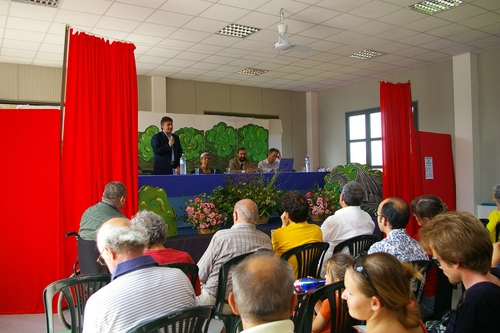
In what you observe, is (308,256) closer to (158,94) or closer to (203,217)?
(203,217)

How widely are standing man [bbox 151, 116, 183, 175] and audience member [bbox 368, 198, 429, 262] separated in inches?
139

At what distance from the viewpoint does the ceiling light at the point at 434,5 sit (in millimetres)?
5609

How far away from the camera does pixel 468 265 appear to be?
159 cm

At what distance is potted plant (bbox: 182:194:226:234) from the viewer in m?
4.62

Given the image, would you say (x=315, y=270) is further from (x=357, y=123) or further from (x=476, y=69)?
(x=357, y=123)

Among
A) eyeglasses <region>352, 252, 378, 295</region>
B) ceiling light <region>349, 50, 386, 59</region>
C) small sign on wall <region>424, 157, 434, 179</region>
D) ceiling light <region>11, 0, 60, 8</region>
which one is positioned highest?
ceiling light <region>349, 50, 386, 59</region>

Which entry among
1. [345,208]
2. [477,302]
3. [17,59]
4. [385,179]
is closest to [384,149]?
[385,179]

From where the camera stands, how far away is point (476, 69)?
26.1 ft

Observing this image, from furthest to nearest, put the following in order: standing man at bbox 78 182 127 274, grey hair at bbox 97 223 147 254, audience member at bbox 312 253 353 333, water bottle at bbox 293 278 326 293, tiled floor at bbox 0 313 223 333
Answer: tiled floor at bbox 0 313 223 333 → standing man at bbox 78 182 127 274 → water bottle at bbox 293 278 326 293 → audience member at bbox 312 253 353 333 → grey hair at bbox 97 223 147 254

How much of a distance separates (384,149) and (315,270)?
3.88 m

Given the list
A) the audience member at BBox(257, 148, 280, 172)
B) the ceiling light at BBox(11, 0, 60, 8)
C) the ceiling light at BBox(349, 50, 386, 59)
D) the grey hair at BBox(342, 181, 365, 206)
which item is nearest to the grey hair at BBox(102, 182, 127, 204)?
the grey hair at BBox(342, 181, 365, 206)

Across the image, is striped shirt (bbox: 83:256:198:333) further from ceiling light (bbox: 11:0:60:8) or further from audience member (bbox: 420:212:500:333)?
ceiling light (bbox: 11:0:60:8)

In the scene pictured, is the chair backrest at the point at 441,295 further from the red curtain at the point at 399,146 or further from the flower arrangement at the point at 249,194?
the red curtain at the point at 399,146

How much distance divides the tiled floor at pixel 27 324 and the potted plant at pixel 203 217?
1100mm
